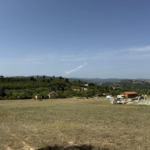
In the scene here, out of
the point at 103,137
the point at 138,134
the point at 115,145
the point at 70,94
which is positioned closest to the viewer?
the point at 115,145

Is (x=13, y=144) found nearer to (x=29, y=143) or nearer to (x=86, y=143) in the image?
(x=29, y=143)

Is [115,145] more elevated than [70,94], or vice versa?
[115,145]

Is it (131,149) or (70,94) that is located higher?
(131,149)

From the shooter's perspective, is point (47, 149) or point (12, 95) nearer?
point (47, 149)

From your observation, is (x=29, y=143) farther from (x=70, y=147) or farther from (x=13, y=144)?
(x=70, y=147)

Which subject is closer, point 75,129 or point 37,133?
point 37,133

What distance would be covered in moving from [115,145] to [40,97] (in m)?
50.4

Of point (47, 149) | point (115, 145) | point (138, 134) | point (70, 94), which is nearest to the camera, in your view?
point (47, 149)

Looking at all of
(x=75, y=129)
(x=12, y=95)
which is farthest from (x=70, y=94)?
(x=75, y=129)

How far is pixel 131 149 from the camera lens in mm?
7660

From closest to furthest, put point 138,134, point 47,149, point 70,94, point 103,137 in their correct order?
point 47,149
point 103,137
point 138,134
point 70,94

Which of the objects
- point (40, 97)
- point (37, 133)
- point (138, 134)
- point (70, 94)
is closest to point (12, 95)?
point (40, 97)

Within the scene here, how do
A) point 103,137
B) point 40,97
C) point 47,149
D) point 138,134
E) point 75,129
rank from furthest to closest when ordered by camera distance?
point 40,97 < point 75,129 < point 138,134 < point 103,137 < point 47,149

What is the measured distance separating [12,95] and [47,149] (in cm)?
5557
